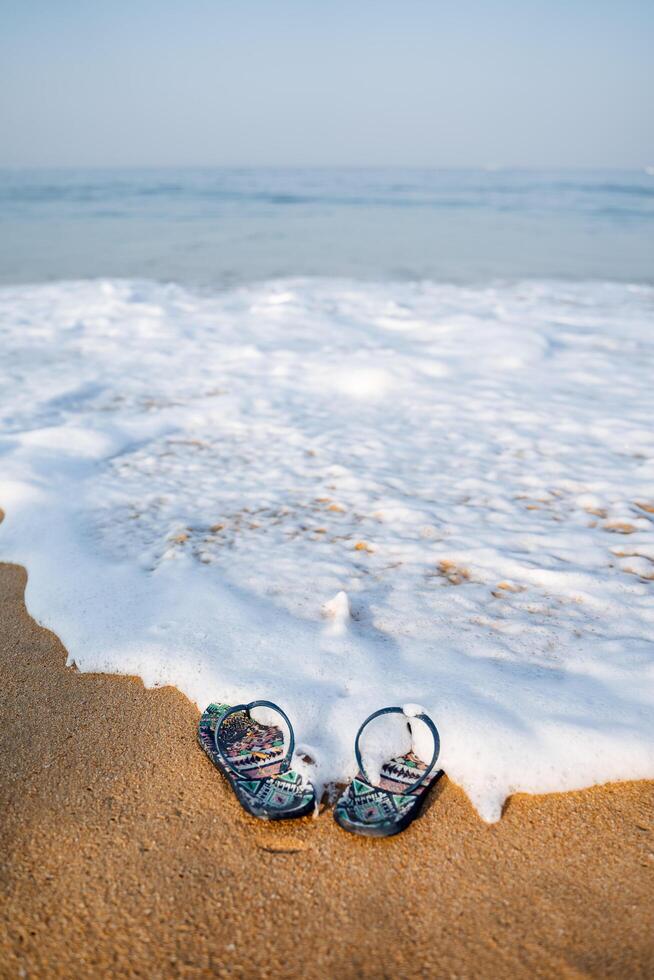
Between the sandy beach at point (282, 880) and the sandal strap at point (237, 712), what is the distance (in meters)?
0.06

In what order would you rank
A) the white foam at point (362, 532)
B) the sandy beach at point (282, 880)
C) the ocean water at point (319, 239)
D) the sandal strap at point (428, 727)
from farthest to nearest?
the ocean water at point (319, 239)
the white foam at point (362, 532)
the sandal strap at point (428, 727)
the sandy beach at point (282, 880)

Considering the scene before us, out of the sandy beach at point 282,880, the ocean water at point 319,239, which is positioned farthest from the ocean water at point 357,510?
the ocean water at point 319,239

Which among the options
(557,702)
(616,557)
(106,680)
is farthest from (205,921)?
(616,557)

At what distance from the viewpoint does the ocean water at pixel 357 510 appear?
1.95 meters

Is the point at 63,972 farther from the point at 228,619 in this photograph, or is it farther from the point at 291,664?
the point at 228,619

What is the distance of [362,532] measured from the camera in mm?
2871

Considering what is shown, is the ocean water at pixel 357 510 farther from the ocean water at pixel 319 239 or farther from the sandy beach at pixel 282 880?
the ocean water at pixel 319 239

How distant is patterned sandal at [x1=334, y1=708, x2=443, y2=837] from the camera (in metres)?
1.57

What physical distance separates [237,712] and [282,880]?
532mm

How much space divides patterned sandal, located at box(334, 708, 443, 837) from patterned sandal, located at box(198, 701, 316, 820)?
0.11 metres

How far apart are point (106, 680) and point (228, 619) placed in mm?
439

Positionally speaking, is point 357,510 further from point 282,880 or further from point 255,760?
point 282,880

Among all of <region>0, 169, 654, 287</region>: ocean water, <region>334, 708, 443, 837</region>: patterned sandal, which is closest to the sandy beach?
<region>334, 708, 443, 837</region>: patterned sandal

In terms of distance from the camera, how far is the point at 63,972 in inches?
49.8
